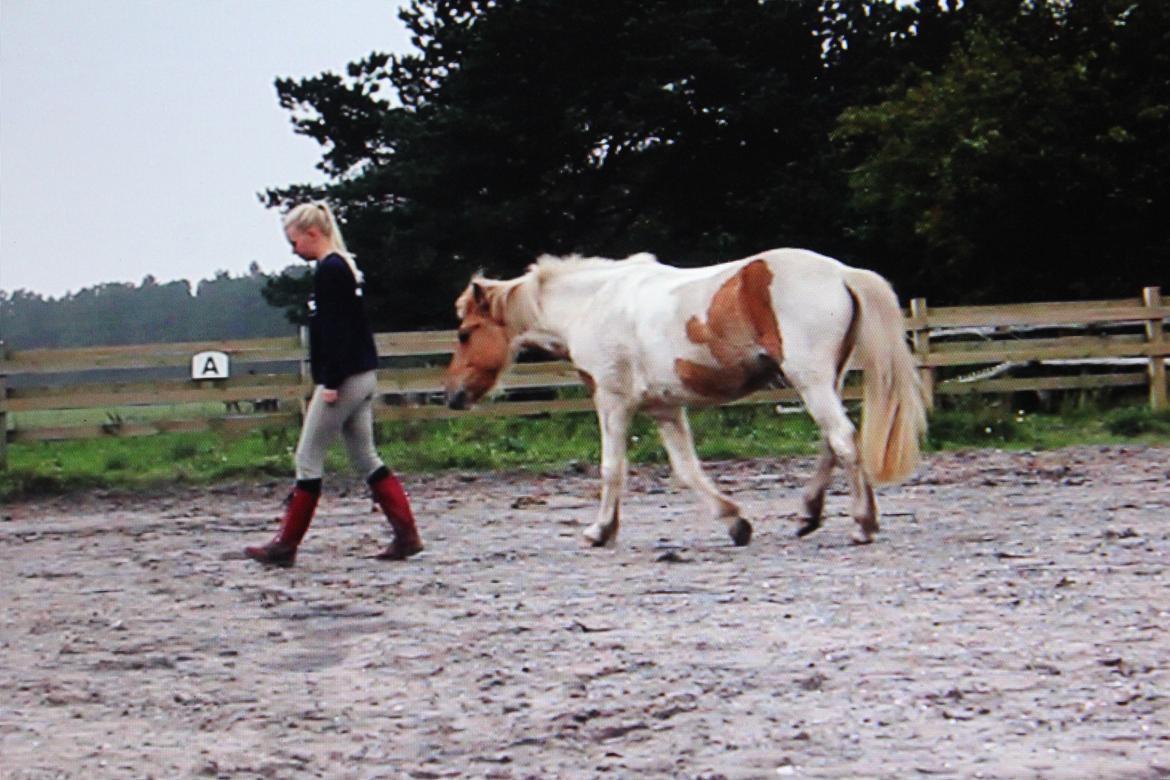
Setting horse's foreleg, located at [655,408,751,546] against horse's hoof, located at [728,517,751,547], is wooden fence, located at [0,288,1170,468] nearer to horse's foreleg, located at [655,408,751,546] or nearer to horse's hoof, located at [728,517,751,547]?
horse's foreleg, located at [655,408,751,546]

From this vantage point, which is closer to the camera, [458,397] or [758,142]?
[458,397]

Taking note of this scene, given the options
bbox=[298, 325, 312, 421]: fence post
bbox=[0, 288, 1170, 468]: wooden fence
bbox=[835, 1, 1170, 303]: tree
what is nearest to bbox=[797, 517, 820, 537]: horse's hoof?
bbox=[0, 288, 1170, 468]: wooden fence

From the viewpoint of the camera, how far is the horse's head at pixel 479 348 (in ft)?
32.4

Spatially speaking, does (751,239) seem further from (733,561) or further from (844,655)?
(844,655)

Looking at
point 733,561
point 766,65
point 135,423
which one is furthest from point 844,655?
point 766,65

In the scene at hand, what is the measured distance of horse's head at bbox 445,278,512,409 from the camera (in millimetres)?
9867

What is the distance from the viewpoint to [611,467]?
29.5 ft

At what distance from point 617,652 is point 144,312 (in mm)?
62426

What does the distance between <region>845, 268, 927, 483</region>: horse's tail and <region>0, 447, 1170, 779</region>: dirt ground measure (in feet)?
1.44

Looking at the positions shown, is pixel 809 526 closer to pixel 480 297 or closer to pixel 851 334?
pixel 851 334

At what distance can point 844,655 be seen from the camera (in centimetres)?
529

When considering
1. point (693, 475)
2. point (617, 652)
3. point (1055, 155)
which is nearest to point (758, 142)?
point (1055, 155)

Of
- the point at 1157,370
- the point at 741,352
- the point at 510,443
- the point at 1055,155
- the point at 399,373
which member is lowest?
the point at 510,443

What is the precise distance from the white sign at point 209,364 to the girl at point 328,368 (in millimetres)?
7364
